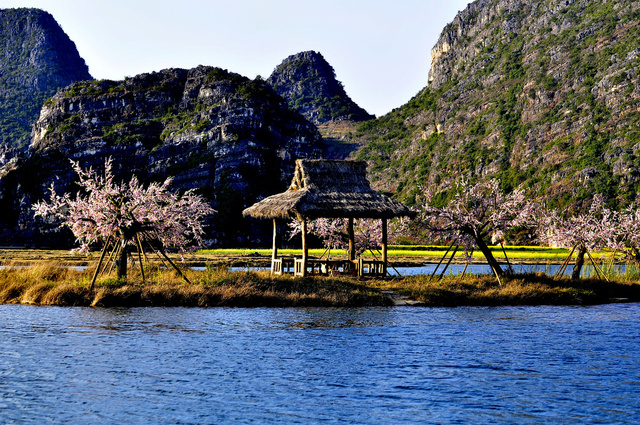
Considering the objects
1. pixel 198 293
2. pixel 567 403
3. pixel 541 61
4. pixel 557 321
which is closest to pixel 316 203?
pixel 198 293

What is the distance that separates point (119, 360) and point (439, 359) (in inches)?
343

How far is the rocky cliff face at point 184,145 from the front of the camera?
504 feet

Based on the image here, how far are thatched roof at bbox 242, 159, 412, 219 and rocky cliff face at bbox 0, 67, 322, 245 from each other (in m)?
105

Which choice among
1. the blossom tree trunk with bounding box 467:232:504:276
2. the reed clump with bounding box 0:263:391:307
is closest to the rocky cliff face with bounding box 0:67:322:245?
the blossom tree trunk with bounding box 467:232:504:276

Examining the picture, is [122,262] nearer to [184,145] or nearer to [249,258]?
[249,258]

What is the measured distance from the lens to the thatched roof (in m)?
33.4

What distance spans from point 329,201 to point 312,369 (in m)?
18.4

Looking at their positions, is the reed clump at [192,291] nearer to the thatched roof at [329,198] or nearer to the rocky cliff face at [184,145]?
the thatched roof at [329,198]

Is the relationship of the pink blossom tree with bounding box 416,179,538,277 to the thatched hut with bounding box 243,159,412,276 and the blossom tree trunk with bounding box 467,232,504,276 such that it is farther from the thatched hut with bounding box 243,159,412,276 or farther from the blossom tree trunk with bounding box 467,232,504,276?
the thatched hut with bounding box 243,159,412,276

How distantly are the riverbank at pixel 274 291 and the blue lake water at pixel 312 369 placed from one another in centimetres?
216

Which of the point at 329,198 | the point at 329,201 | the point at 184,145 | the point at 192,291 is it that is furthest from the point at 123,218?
the point at 184,145

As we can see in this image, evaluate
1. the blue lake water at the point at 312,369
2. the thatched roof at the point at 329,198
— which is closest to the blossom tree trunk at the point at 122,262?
the blue lake water at the point at 312,369

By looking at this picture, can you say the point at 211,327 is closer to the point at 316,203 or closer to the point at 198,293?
the point at 198,293

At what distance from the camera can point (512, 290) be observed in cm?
3209
